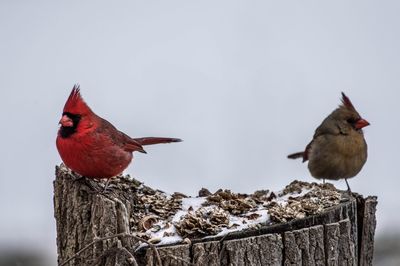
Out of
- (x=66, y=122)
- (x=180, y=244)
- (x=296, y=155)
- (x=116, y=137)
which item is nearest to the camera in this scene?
(x=180, y=244)

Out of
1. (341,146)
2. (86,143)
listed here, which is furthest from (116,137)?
(341,146)

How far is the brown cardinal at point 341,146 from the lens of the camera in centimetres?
558

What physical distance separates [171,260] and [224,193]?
69cm

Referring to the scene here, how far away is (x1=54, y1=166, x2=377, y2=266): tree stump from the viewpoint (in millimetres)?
2881

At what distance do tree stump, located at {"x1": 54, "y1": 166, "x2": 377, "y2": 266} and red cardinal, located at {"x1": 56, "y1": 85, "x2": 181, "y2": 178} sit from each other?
0.75 ft

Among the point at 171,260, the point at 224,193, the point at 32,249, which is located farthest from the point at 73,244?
the point at 32,249

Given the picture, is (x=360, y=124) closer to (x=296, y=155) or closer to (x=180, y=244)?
(x=296, y=155)

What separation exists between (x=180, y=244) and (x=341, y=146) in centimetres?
291

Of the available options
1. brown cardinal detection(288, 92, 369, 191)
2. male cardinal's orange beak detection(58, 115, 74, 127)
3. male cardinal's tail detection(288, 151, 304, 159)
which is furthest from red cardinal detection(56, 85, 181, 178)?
male cardinal's tail detection(288, 151, 304, 159)

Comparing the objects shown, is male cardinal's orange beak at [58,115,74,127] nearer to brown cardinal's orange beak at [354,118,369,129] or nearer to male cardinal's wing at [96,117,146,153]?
male cardinal's wing at [96,117,146,153]

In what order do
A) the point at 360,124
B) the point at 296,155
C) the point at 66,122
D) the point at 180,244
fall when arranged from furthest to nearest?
the point at 296,155 → the point at 360,124 → the point at 66,122 → the point at 180,244

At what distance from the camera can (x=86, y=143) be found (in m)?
3.69

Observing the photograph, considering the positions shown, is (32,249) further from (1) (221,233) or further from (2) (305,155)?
(1) (221,233)

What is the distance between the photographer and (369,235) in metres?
3.50
